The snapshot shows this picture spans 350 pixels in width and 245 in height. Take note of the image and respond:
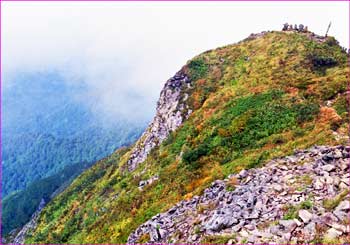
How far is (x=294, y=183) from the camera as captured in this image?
2434 centimetres

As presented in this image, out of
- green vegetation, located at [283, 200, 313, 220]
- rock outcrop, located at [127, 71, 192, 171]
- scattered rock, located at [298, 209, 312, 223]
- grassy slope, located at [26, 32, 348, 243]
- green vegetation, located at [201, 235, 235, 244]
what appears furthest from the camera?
rock outcrop, located at [127, 71, 192, 171]

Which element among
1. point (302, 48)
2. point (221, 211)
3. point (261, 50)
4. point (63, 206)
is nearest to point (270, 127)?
point (221, 211)

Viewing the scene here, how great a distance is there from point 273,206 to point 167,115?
3871 centimetres

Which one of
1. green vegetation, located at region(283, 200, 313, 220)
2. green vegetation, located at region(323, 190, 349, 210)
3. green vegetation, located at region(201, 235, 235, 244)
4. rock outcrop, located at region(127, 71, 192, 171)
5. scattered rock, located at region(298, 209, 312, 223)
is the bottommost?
rock outcrop, located at region(127, 71, 192, 171)

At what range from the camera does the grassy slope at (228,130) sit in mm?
34875

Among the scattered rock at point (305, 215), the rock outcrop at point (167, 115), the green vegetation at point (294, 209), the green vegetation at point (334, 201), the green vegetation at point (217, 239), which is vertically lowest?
the rock outcrop at point (167, 115)

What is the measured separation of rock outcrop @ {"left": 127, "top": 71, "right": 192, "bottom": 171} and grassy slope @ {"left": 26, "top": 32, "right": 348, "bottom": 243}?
1.72m

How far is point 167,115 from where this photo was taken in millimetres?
60406

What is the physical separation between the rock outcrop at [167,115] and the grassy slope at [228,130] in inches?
67.6

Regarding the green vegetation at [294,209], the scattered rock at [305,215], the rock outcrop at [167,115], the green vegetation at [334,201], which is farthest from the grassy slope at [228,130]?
the scattered rock at [305,215]

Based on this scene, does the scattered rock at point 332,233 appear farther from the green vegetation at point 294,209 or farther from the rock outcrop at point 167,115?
the rock outcrop at point 167,115

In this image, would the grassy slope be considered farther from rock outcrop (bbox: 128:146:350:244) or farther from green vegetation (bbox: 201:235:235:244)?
green vegetation (bbox: 201:235:235:244)

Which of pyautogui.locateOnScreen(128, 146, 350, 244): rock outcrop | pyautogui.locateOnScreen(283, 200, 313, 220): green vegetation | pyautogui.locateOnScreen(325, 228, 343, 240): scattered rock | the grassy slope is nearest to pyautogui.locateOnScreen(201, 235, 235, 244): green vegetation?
pyautogui.locateOnScreen(128, 146, 350, 244): rock outcrop

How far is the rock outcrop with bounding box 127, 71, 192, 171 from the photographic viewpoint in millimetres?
56750
